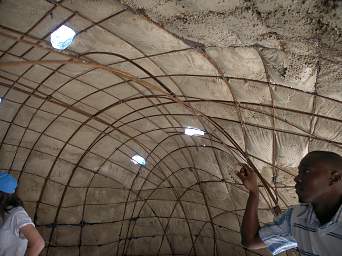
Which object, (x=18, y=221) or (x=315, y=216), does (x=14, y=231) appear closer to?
(x=18, y=221)

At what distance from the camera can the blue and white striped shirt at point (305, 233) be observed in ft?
6.76

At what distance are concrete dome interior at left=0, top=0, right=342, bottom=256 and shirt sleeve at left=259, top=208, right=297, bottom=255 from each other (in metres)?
1.40

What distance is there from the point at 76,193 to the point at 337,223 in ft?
32.7

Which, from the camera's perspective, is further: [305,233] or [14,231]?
[14,231]

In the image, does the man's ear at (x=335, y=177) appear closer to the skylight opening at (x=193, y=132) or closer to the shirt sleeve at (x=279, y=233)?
the shirt sleeve at (x=279, y=233)

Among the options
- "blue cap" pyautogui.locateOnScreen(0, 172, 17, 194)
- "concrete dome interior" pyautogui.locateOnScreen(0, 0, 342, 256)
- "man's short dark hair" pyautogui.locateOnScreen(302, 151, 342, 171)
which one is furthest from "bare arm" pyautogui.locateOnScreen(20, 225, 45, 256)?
"man's short dark hair" pyautogui.locateOnScreen(302, 151, 342, 171)

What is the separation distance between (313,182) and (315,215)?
0.21 metres

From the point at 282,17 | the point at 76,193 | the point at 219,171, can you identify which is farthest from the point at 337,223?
the point at 76,193

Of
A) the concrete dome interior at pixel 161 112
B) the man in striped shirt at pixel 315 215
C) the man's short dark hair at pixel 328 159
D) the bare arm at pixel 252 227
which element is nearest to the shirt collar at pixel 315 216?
the man in striped shirt at pixel 315 215

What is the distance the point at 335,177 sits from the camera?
2215mm

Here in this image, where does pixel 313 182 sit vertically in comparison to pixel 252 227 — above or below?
above

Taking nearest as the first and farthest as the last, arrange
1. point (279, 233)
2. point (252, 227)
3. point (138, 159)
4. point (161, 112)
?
point (279, 233) < point (252, 227) < point (161, 112) < point (138, 159)

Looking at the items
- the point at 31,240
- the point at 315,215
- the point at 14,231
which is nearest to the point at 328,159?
the point at 315,215

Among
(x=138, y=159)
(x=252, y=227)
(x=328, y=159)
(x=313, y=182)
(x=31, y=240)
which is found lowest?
(x=31, y=240)
